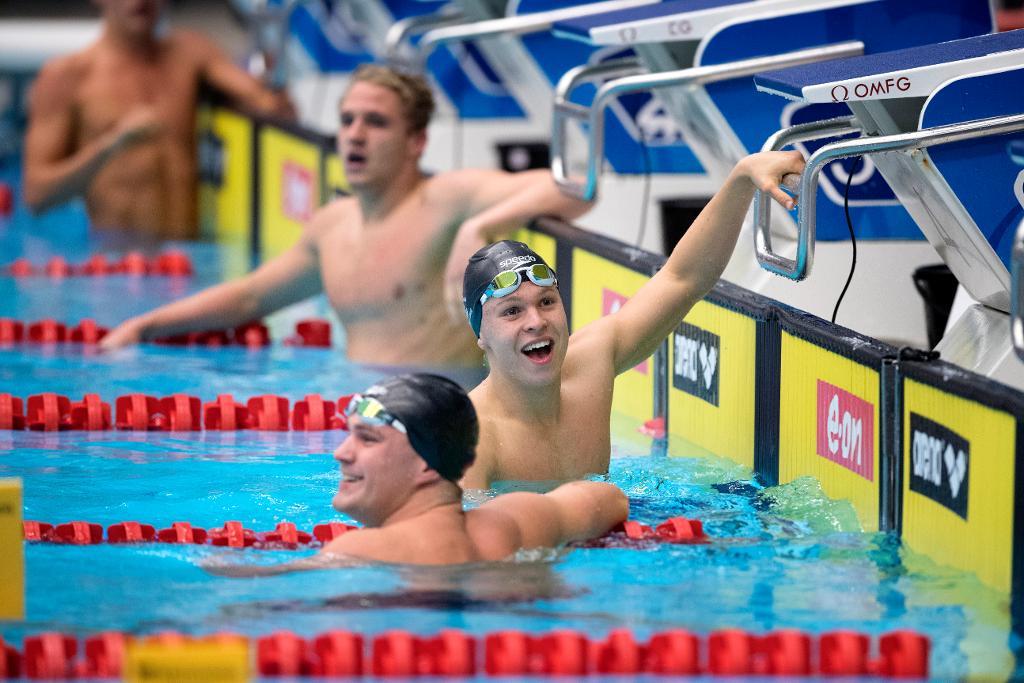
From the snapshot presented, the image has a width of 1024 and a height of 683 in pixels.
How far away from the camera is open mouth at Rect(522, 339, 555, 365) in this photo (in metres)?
4.13

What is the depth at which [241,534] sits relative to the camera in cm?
403

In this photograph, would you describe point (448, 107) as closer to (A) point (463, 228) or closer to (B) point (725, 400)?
(A) point (463, 228)

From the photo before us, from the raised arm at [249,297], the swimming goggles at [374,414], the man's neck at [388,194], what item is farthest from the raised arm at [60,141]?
the swimming goggles at [374,414]

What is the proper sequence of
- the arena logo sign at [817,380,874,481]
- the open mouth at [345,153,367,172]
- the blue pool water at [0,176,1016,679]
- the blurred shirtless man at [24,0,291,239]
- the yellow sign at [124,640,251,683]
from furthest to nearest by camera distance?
the blurred shirtless man at [24,0,291,239] < the open mouth at [345,153,367,172] < the arena logo sign at [817,380,874,481] < the blue pool water at [0,176,1016,679] < the yellow sign at [124,640,251,683]

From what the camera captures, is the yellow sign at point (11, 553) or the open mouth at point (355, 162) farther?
the open mouth at point (355, 162)

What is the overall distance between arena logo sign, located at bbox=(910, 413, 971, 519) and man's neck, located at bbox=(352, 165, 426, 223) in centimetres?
261

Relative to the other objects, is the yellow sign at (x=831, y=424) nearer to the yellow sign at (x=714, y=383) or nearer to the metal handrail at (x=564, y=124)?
the yellow sign at (x=714, y=383)

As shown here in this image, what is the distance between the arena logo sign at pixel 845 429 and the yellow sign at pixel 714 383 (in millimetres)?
390

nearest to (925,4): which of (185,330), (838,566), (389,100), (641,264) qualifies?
(641,264)

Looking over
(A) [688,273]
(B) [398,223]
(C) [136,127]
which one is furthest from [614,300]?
(C) [136,127]

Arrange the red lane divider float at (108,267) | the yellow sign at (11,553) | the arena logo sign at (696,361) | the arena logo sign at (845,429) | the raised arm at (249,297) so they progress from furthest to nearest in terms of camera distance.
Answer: the red lane divider float at (108,267) < the raised arm at (249,297) < the arena logo sign at (696,361) < the arena logo sign at (845,429) < the yellow sign at (11,553)

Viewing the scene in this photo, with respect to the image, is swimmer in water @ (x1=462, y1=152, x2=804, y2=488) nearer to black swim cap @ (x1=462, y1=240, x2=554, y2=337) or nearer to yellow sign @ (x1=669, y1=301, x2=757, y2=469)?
black swim cap @ (x1=462, y1=240, x2=554, y2=337)

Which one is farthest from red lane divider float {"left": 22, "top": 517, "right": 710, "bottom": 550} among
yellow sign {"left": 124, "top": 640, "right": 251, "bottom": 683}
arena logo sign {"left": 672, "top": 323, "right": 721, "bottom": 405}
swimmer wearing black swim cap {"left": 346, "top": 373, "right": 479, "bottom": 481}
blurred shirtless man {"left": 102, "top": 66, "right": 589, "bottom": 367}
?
blurred shirtless man {"left": 102, "top": 66, "right": 589, "bottom": 367}

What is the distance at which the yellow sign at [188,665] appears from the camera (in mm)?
2537
